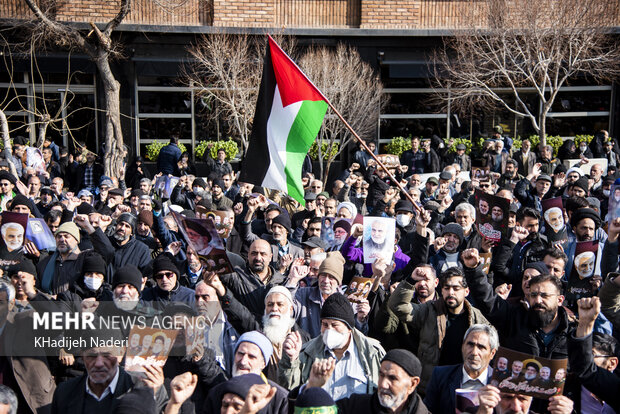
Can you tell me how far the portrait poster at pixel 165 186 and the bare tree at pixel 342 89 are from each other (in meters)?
5.19

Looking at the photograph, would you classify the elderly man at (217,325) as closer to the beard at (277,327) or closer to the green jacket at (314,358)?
the beard at (277,327)

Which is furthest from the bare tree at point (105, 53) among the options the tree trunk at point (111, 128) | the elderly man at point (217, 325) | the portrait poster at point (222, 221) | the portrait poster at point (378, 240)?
the elderly man at point (217, 325)

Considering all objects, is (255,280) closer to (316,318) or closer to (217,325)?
(316,318)

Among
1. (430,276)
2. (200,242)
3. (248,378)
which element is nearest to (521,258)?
(430,276)

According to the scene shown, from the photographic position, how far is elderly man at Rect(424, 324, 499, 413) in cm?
486

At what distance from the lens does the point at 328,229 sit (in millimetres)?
8984

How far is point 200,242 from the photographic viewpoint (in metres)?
6.40

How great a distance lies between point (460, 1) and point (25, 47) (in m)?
11.7

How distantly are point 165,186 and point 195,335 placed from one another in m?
8.71

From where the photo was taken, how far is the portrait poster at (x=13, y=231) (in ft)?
25.9

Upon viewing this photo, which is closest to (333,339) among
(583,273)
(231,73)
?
(583,273)

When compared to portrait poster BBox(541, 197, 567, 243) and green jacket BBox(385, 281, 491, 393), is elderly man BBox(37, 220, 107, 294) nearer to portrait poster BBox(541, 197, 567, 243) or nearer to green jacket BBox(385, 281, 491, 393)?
green jacket BBox(385, 281, 491, 393)

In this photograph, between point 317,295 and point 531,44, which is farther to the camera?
point 531,44

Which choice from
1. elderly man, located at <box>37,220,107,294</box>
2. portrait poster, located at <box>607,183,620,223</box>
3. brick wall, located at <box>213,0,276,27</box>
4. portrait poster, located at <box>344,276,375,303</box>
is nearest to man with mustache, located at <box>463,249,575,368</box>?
portrait poster, located at <box>344,276,375,303</box>
